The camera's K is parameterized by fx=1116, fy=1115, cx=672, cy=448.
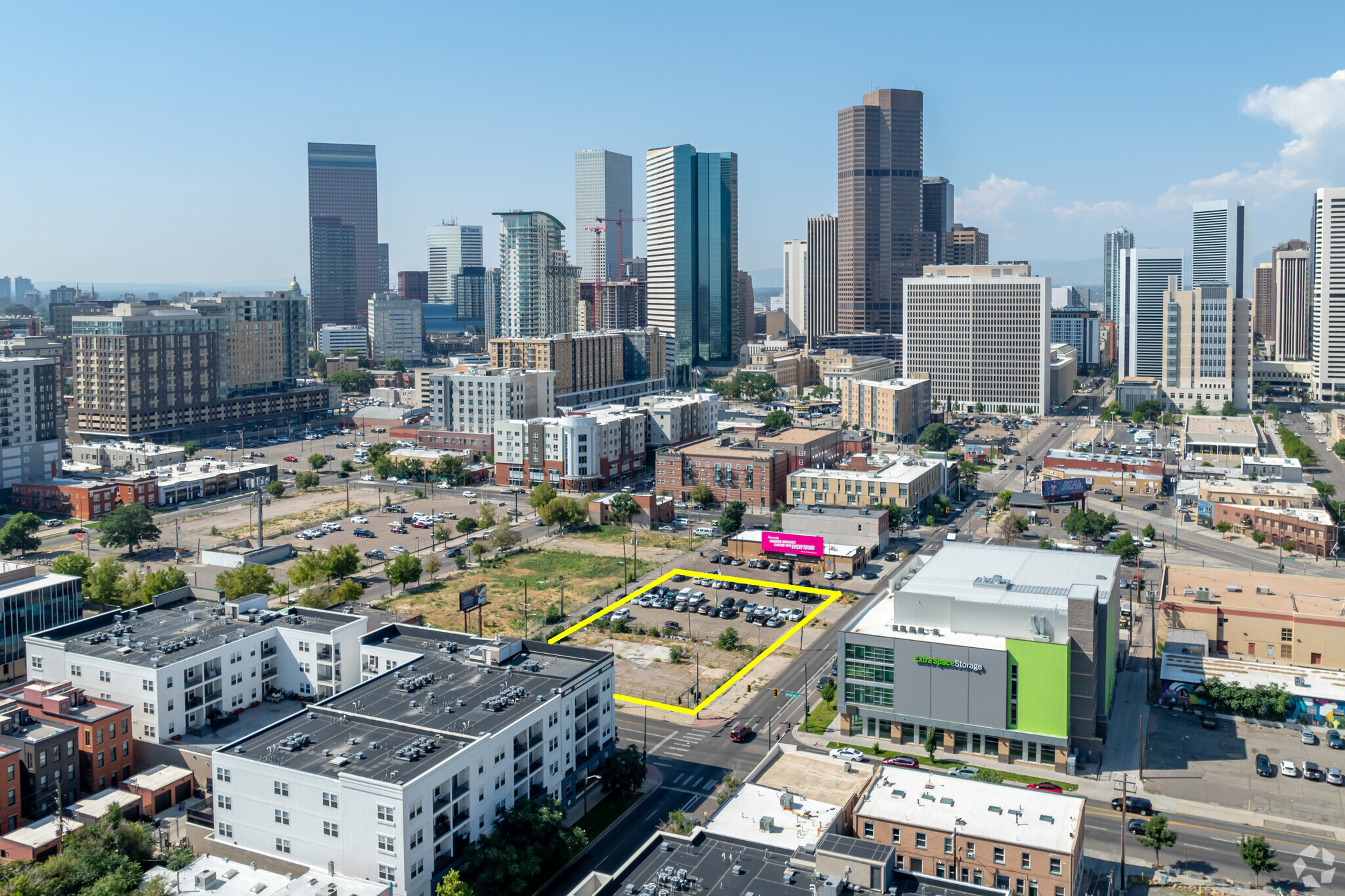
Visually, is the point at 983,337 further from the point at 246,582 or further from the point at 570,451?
the point at 246,582

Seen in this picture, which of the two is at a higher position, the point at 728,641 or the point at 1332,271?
the point at 1332,271

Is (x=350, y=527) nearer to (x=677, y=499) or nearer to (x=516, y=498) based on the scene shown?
(x=516, y=498)

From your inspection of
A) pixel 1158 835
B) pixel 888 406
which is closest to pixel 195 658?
pixel 1158 835

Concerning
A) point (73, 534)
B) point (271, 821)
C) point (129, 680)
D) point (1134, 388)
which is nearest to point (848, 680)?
point (271, 821)

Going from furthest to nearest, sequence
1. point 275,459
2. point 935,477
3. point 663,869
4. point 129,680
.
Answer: point 275,459, point 935,477, point 129,680, point 663,869

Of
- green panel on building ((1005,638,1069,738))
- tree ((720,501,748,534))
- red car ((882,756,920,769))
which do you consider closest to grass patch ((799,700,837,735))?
red car ((882,756,920,769))

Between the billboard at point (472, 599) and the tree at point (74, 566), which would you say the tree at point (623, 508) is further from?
the tree at point (74, 566)
